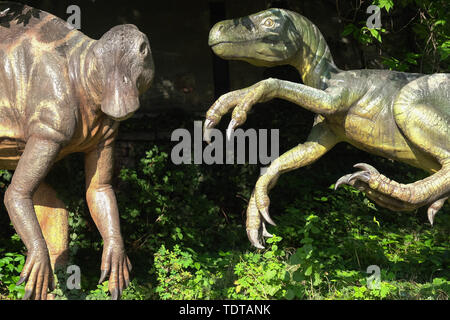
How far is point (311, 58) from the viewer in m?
4.49

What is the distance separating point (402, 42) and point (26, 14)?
465 cm

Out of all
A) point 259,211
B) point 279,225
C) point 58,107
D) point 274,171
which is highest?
point 58,107

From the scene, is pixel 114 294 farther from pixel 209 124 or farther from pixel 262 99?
pixel 262 99

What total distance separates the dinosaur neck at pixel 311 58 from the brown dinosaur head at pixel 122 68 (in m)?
1.12

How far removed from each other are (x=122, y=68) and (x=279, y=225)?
3.13 metres

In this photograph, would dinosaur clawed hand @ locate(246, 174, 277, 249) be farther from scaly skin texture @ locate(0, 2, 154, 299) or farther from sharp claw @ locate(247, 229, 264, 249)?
scaly skin texture @ locate(0, 2, 154, 299)

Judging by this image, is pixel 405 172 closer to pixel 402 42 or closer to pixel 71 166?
pixel 402 42

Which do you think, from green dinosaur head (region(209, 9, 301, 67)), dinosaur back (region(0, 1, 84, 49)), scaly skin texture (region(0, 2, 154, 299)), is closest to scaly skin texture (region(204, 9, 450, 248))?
green dinosaur head (region(209, 9, 301, 67))

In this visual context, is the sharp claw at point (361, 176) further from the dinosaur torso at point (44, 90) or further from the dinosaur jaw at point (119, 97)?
the dinosaur torso at point (44, 90)

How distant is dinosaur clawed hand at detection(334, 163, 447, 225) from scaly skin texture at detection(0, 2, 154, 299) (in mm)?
1331

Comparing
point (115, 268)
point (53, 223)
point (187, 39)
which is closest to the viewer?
point (115, 268)

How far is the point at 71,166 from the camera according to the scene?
5.91 metres

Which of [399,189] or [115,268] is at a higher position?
[399,189]

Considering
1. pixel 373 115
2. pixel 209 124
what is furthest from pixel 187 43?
pixel 209 124
